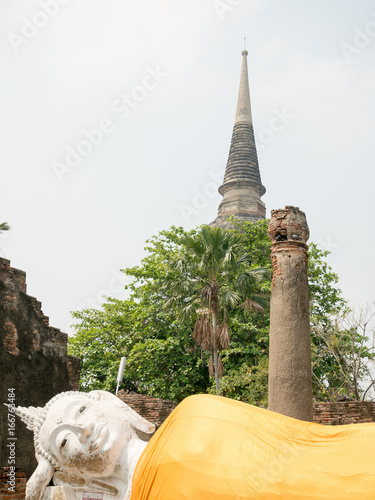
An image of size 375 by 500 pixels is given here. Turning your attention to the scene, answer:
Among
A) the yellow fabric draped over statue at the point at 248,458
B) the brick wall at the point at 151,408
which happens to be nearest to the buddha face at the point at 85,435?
the yellow fabric draped over statue at the point at 248,458

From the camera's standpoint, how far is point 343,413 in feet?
32.2

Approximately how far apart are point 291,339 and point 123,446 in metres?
5.62

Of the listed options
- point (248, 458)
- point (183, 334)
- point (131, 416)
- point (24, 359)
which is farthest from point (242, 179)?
point (248, 458)

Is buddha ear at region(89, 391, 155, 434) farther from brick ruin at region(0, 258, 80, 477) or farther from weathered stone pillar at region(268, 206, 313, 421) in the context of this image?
brick ruin at region(0, 258, 80, 477)

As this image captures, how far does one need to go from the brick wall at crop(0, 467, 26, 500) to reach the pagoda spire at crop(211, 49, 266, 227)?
23.1 m

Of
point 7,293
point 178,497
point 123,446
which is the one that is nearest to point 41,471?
point 123,446

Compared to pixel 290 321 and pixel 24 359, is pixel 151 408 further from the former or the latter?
pixel 290 321

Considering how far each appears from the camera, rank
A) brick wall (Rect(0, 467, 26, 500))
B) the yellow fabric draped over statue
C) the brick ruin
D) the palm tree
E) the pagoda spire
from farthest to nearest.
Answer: the pagoda spire
the palm tree
the brick ruin
brick wall (Rect(0, 467, 26, 500))
the yellow fabric draped over statue

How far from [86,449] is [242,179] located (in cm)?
3057

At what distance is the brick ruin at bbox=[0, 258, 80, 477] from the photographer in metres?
10.5

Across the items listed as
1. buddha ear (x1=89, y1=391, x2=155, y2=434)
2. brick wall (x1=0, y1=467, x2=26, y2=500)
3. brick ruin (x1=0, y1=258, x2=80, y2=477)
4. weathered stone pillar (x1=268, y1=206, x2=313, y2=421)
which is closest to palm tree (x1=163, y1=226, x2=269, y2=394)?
brick ruin (x1=0, y1=258, x2=80, y2=477)

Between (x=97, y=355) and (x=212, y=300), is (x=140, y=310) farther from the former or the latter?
(x=212, y=300)

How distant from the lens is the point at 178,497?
1.88m

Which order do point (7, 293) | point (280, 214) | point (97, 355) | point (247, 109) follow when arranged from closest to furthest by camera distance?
point (280, 214), point (7, 293), point (97, 355), point (247, 109)
